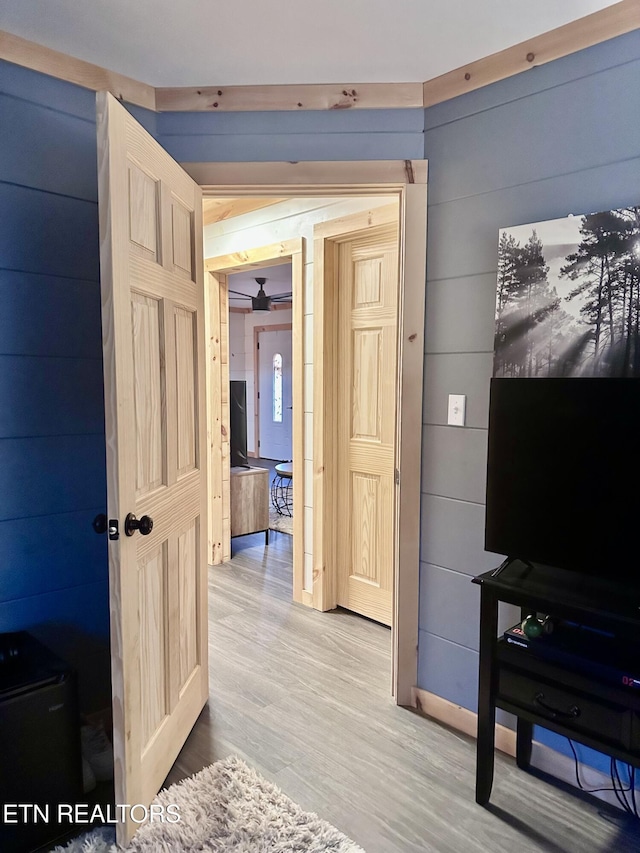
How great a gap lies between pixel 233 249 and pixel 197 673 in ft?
9.12

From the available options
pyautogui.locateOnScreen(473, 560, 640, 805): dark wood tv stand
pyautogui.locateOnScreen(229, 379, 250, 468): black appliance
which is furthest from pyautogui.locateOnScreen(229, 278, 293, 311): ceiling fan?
pyautogui.locateOnScreen(473, 560, 640, 805): dark wood tv stand

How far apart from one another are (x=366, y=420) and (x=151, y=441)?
5.72ft

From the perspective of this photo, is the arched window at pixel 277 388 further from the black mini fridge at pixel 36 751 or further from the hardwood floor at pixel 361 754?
the black mini fridge at pixel 36 751

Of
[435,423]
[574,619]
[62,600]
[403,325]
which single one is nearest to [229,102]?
[403,325]

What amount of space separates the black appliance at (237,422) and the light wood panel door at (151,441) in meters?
2.31

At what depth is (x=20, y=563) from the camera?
2033 mm

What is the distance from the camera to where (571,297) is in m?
1.86

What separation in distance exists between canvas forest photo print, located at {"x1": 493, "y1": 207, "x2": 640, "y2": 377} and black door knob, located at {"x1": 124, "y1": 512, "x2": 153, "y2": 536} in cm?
127

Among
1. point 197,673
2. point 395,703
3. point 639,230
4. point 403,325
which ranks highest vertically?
point 639,230

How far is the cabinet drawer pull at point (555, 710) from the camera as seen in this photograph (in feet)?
5.36

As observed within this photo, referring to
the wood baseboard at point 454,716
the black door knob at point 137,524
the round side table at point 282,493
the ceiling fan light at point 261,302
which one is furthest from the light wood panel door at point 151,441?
the ceiling fan light at point 261,302

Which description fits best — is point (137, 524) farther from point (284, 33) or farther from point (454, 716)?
point (284, 33)

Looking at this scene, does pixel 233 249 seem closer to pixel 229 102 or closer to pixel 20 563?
pixel 229 102

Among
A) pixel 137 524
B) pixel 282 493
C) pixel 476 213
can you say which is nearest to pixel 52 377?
pixel 137 524
